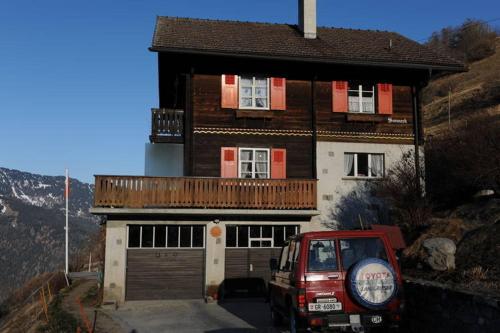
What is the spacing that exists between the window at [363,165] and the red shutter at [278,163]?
8.46 feet

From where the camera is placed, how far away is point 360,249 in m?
10.2

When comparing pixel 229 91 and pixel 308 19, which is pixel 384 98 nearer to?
pixel 308 19

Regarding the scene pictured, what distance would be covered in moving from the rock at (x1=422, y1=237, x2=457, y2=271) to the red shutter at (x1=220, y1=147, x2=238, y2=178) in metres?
10.4

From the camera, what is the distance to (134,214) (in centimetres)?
1944

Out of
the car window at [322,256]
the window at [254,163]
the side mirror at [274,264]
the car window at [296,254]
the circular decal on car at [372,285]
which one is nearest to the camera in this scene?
the circular decal on car at [372,285]

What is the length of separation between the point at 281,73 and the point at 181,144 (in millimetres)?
5201

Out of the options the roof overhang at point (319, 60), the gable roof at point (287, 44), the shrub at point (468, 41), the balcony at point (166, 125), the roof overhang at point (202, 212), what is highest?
the shrub at point (468, 41)

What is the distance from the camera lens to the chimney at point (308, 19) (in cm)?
2467

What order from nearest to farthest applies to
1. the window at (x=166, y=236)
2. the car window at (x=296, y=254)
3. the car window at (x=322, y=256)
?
the car window at (x=322, y=256) < the car window at (x=296, y=254) < the window at (x=166, y=236)

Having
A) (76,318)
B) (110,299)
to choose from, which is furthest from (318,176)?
(76,318)

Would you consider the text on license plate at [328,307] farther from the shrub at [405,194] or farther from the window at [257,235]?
the window at [257,235]

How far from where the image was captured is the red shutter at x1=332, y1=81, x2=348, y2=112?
22.6 metres

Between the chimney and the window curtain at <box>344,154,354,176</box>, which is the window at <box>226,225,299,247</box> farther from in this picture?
the chimney

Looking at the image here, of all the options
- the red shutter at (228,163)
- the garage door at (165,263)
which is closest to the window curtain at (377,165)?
the red shutter at (228,163)
